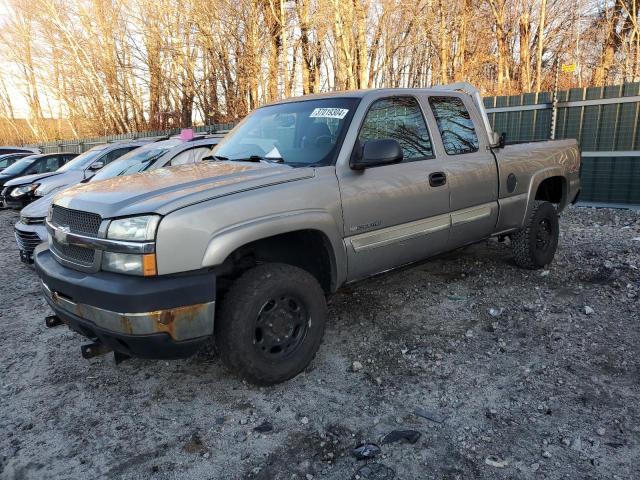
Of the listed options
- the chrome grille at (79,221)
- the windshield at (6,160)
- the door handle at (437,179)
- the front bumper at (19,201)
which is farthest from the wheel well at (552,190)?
the windshield at (6,160)

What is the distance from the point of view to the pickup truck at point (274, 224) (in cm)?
261

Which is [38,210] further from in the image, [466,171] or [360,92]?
[466,171]

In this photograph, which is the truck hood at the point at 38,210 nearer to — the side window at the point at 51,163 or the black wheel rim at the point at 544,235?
the black wheel rim at the point at 544,235

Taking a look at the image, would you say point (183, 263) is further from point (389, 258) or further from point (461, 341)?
→ point (461, 341)

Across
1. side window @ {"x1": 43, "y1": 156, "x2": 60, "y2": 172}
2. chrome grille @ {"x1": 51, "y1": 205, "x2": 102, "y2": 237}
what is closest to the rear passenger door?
chrome grille @ {"x1": 51, "y1": 205, "x2": 102, "y2": 237}

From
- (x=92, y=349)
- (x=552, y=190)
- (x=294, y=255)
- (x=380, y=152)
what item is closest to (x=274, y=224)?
(x=294, y=255)

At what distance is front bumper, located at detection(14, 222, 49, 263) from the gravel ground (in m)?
1.28

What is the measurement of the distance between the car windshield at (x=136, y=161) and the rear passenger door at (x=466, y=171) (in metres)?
4.65

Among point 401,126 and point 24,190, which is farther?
point 24,190

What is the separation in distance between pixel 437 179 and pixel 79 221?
2.66m

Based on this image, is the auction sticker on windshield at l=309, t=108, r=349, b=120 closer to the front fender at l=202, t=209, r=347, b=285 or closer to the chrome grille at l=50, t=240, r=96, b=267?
the front fender at l=202, t=209, r=347, b=285

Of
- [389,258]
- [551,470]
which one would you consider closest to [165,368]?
[389,258]

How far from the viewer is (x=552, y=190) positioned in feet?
18.5

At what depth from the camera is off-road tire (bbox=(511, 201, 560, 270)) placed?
4.99m
